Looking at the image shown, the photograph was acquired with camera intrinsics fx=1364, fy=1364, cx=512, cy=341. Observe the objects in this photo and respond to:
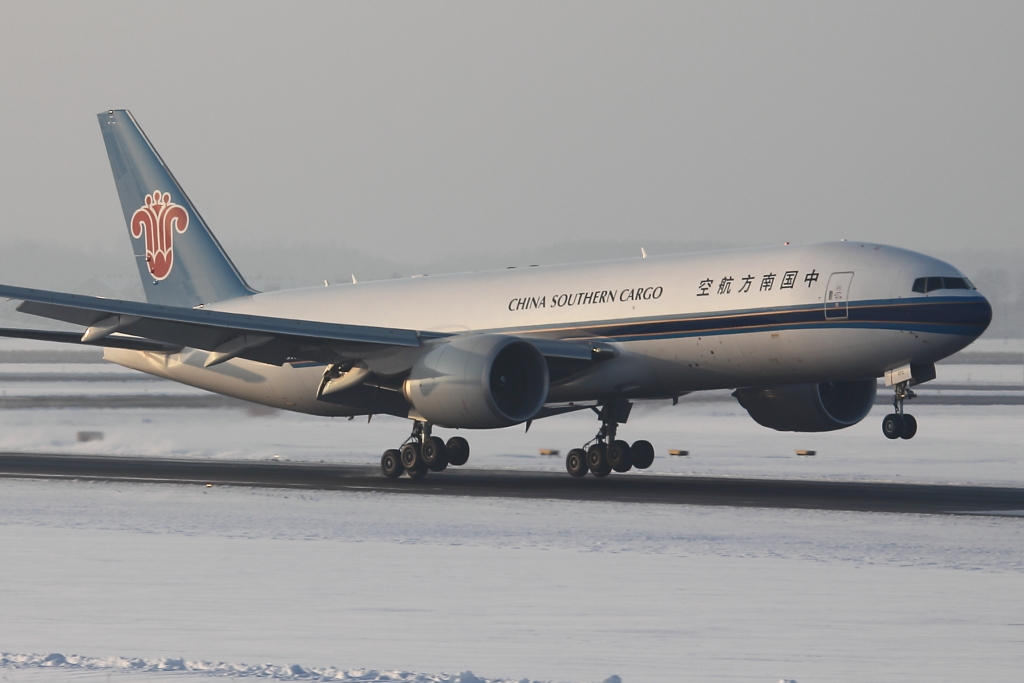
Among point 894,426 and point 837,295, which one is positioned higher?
point 837,295

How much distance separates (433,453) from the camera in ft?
89.4

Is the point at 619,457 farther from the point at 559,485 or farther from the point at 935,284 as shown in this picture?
the point at 935,284

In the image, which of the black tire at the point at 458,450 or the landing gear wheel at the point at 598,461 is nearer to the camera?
the landing gear wheel at the point at 598,461

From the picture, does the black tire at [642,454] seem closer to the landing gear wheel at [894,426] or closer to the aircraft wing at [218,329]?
the aircraft wing at [218,329]

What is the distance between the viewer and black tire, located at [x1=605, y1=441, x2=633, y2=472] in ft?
94.0

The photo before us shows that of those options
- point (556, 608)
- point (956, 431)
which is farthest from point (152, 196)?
point (556, 608)

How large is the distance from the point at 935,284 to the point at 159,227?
20.2 metres

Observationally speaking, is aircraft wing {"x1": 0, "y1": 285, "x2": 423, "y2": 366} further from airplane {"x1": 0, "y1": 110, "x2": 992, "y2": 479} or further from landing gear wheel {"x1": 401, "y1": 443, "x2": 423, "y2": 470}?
landing gear wheel {"x1": 401, "y1": 443, "x2": 423, "y2": 470}

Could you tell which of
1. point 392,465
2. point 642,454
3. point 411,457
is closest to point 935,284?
point 642,454

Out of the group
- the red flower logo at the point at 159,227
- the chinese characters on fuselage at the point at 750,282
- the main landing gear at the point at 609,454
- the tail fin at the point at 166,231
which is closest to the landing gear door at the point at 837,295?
the chinese characters on fuselage at the point at 750,282

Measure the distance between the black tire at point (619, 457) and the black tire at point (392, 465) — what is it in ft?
14.6

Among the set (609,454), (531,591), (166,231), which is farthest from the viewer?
(166,231)

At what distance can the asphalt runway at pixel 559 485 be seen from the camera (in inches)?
853

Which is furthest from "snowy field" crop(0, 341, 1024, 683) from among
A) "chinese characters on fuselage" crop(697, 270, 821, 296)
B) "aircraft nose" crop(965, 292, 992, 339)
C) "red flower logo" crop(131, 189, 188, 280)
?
"red flower logo" crop(131, 189, 188, 280)
